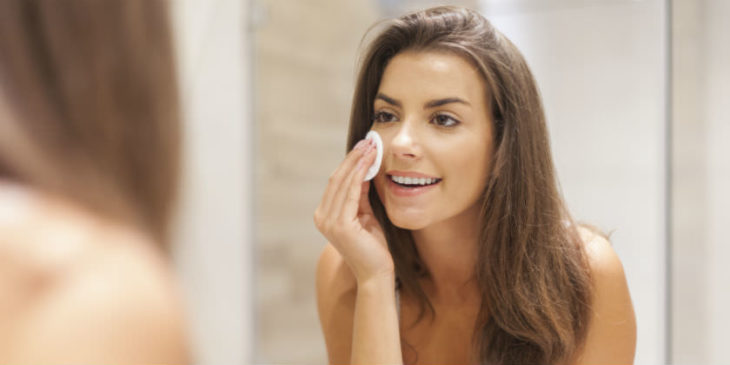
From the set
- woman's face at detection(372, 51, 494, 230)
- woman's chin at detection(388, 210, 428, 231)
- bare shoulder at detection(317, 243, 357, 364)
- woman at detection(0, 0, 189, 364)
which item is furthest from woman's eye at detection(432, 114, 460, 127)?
woman at detection(0, 0, 189, 364)

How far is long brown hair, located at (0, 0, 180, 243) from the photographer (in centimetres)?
33

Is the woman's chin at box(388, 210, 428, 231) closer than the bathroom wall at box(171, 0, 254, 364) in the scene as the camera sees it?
Yes

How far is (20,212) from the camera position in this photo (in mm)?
331

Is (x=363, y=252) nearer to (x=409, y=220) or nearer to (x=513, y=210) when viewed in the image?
(x=409, y=220)

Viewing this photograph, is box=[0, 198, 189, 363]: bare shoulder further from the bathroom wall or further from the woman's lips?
the bathroom wall

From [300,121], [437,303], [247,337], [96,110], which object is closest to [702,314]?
[437,303]

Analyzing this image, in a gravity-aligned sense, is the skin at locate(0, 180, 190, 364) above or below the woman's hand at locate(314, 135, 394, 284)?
above

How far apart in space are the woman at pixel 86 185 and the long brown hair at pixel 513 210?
15.8 inches

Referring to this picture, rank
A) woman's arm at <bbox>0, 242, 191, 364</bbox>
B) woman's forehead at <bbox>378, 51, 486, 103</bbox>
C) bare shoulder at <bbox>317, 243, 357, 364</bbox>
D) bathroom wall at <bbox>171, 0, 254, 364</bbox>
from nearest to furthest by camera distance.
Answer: woman's arm at <bbox>0, 242, 191, 364</bbox> < woman's forehead at <bbox>378, 51, 486, 103</bbox> < bare shoulder at <bbox>317, 243, 357, 364</bbox> < bathroom wall at <bbox>171, 0, 254, 364</bbox>

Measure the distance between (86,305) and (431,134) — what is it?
434mm

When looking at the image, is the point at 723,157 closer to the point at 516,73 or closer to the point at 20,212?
the point at 516,73

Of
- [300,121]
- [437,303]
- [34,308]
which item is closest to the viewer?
[34,308]

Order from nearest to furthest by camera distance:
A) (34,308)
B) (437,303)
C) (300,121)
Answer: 1. (34,308)
2. (437,303)
3. (300,121)

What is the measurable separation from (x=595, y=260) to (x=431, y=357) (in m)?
0.22
